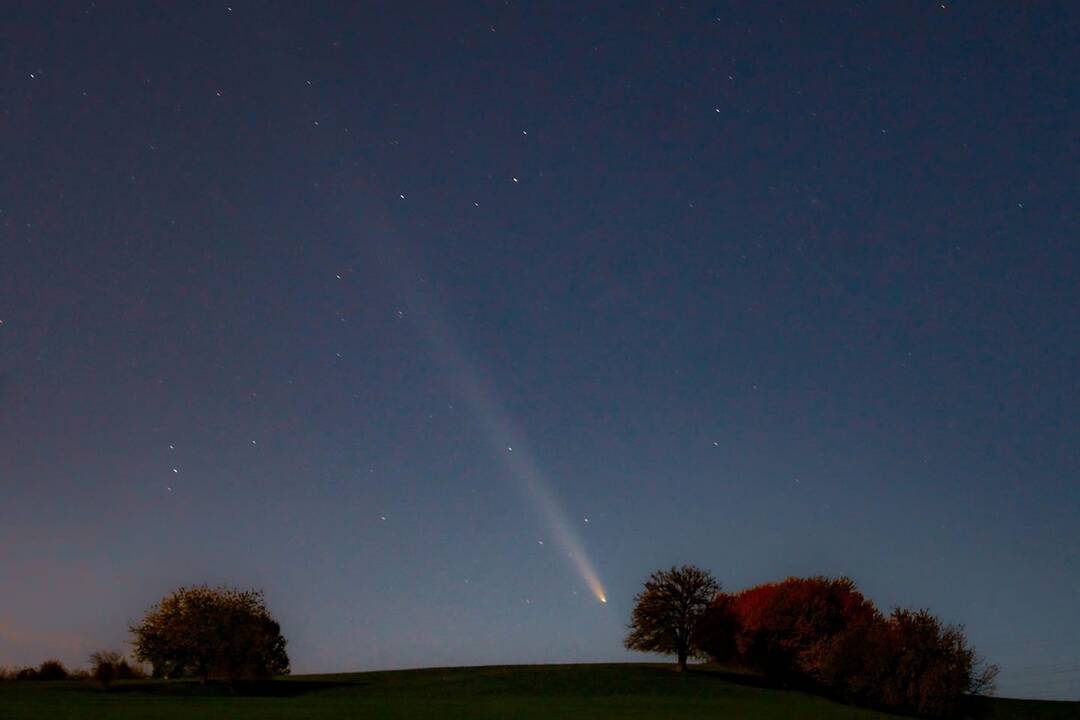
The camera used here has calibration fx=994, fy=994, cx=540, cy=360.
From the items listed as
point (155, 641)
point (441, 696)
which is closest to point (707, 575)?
point (441, 696)

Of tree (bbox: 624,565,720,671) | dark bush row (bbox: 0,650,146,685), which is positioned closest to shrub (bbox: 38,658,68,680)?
dark bush row (bbox: 0,650,146,685)

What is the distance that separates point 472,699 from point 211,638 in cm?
2807

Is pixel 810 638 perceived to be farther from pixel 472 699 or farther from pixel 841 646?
pixel 472 699

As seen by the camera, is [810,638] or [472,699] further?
[810,638]

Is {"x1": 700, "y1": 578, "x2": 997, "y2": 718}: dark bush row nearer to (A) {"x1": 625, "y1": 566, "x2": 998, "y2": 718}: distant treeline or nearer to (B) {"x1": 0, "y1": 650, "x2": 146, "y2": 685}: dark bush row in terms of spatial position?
(A) {"x1": 625, "y1": 566, "x2": 998, "y2": 718}: distant treeline

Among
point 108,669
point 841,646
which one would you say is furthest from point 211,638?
point 841,646

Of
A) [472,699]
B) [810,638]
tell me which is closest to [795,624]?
[810,638]

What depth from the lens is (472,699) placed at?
59.6m

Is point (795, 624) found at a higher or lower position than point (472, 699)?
higher

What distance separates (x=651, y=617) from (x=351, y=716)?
168 feet

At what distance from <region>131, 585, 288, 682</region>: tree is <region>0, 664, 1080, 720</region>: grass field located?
7.69ft

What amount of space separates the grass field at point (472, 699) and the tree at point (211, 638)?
234 centimetres

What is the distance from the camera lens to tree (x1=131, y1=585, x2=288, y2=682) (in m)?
76.1

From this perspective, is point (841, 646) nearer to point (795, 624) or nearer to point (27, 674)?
point (795, 624)
